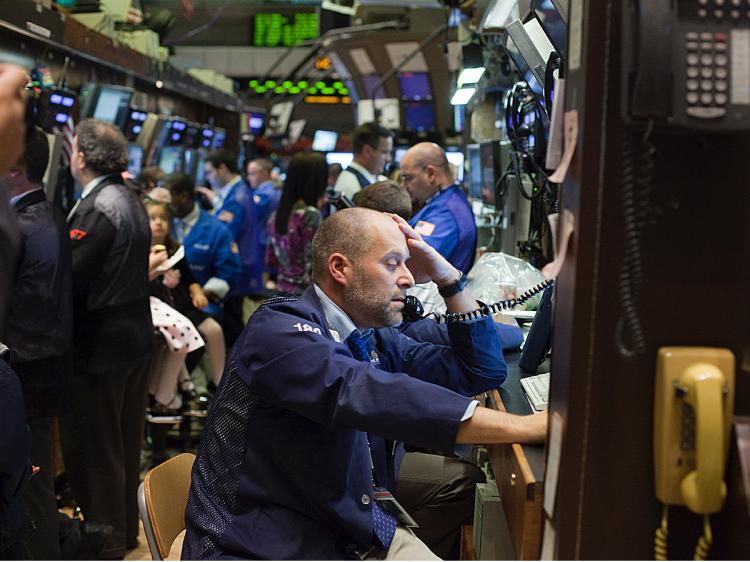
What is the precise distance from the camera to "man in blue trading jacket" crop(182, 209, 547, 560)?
7.22 ft

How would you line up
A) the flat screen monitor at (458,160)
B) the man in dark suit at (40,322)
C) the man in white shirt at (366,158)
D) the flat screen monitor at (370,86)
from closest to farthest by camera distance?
1. the man in dark suit at (40,322)
2. the man in white shirt at (366,158)
3. the flat screen monitor at (458,160)
4. the flat screen monitor at (370,86)

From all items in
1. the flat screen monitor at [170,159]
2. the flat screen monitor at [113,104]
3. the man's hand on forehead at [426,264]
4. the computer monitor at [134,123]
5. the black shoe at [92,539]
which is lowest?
the black shoe at [92,539]

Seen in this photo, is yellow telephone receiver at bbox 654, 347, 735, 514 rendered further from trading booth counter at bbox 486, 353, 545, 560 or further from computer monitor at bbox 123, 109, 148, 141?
computer monitor at bbox 123, 109, 148, 141

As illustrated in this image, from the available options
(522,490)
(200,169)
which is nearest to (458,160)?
(200,169)

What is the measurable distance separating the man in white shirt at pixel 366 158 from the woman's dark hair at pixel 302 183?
218 mm

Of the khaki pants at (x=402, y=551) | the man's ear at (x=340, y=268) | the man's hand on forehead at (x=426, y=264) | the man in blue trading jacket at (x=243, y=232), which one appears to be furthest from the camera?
the man in blue trading jacket at (x=243, y=232)

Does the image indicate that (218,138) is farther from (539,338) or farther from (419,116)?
(539,338)

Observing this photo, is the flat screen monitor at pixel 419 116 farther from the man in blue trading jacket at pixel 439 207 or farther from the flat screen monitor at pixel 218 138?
the man in blue trading jacket at pixel 439 207

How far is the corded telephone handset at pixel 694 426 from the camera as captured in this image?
172 cm

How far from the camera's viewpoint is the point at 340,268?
2.66 metres

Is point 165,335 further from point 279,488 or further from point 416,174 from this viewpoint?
point 279,488

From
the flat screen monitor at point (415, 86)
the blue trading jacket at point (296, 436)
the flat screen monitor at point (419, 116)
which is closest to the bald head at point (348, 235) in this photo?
the blue trading jacket at point (296, 436)

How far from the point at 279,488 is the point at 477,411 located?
A: 0.52 m

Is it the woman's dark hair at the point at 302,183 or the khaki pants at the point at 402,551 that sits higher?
the woman's dark hair at the point at 302,183
